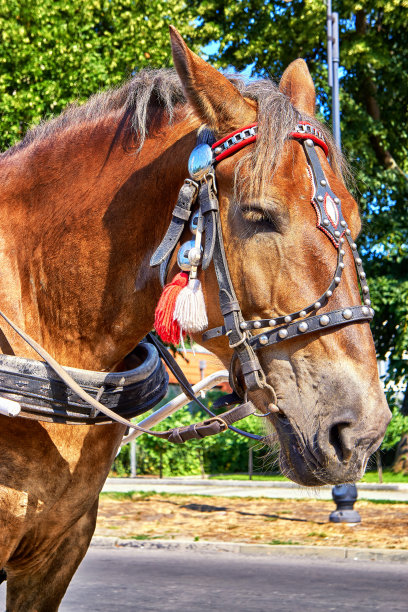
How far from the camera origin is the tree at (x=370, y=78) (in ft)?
56.4

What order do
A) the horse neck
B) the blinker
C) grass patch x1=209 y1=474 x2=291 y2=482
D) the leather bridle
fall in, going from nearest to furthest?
the leather bridle, the blinker, the horse neck, grass patch x1=209 y1=474 x2=291 y2=482

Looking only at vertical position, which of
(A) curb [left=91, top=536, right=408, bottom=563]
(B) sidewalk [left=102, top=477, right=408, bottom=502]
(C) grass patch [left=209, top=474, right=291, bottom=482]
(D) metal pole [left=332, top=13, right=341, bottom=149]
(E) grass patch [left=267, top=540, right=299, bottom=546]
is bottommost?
(A) curb [left=91, top=536, right=408, bottom=563]

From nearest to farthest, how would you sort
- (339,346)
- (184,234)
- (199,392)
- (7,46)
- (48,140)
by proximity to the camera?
1. (339,346)
2. (184,234)
3. (48,140)
4. (199,392)
5. (7,46)

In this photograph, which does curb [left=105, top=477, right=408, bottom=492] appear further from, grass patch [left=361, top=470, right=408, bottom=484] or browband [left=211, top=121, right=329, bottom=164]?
browband [left=211, top=121, right=329, bottom=164]

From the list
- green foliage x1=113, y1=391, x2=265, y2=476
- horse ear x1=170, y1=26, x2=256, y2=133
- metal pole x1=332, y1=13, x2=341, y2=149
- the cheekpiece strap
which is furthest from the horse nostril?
green foliage x1=113, y1=391, x2=265, y2=476

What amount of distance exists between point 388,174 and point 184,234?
16.0 metres

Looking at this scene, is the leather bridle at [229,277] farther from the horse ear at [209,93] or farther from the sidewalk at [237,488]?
the sidewalk at [237,488]

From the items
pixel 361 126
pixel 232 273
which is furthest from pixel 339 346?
pixel 361 126

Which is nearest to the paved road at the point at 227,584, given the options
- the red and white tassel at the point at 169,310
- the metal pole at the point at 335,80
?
the red and white tassel at the point at 169,310

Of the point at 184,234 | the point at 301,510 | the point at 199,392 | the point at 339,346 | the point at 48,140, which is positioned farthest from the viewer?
the point at 301,510

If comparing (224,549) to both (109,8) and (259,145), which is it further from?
(109,8)

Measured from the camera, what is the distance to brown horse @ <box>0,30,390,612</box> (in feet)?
6.93

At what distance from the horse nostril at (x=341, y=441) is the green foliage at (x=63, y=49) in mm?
11690

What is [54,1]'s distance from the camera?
1520 centimetres
